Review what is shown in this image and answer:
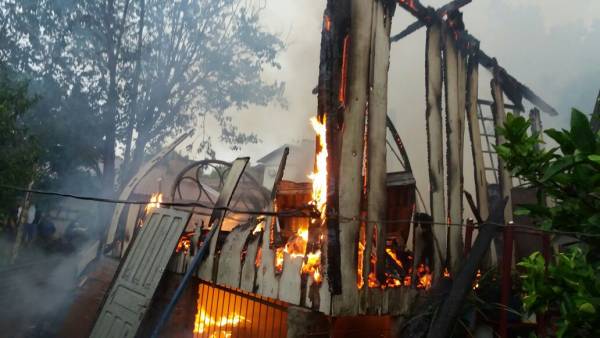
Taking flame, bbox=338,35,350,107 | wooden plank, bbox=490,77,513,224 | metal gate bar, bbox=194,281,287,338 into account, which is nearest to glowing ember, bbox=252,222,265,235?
metal gate bar, bbox=194,281,287,338

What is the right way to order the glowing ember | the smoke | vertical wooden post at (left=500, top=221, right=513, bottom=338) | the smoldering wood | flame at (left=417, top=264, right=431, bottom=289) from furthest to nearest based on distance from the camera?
the smoke, the smoldering wood, the glowing ember, flame at (left=417, top=264, right=431, bottom=289), vertical wooden post at (left=500, top=221, right=513, bottom=338)

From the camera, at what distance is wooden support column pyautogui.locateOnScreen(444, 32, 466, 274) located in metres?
7.37

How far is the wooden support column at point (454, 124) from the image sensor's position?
24.2ft

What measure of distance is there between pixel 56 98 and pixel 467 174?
17.9m

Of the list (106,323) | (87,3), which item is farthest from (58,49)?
(106,323)

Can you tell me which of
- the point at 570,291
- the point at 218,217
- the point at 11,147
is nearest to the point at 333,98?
the point at 570,291

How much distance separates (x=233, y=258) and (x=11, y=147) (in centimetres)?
735

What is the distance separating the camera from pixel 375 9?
5.68 m

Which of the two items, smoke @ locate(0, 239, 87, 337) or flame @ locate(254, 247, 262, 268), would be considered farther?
smoke @ locate(0, 239, 87, 337)

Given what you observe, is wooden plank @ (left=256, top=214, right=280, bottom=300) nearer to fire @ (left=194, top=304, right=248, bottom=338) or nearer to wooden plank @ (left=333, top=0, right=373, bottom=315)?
wooden plank @ (left=333, top=0, right=373, bottom=315)

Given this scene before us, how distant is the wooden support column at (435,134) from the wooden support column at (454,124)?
369 millimetres

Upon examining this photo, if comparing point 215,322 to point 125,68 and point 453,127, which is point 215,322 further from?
point 125,68

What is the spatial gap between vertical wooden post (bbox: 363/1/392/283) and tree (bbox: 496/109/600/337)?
9.36ft

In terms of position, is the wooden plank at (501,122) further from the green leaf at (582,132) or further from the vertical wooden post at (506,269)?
the green leaf at (582,132)
